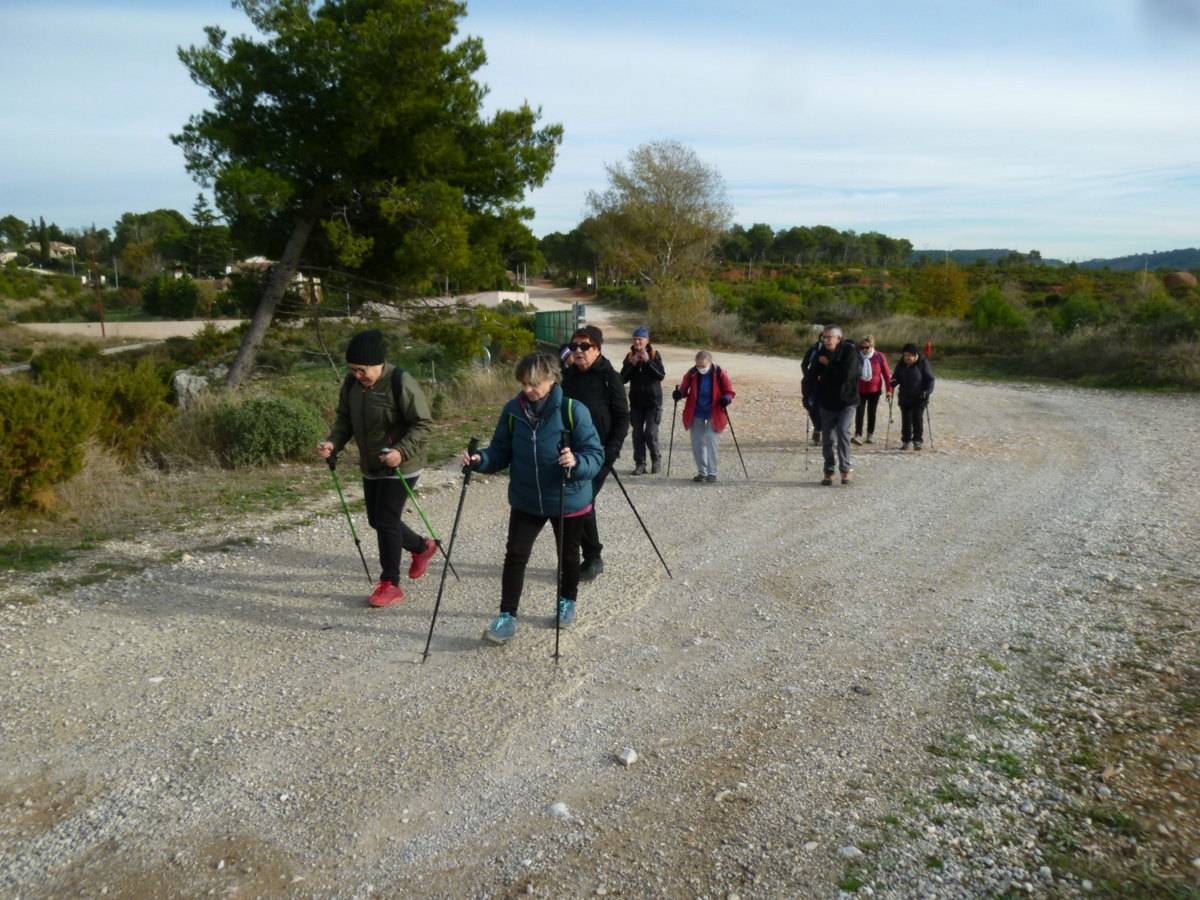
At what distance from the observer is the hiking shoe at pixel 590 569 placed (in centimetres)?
705

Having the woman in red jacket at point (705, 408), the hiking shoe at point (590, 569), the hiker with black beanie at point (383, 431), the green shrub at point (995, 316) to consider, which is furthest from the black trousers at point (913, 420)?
the green shrub at point (995, 316)

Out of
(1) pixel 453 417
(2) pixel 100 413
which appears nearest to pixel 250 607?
(2) pixel 100 413

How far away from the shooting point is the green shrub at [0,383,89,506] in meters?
8.33

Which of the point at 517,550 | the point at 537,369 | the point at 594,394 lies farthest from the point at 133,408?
the point at 537,369

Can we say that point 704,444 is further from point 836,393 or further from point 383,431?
point 383,431

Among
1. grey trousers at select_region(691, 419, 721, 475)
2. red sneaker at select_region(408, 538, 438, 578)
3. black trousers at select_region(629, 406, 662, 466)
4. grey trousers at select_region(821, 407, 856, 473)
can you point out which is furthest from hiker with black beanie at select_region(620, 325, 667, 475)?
red sneaker at select_region(408, 538, 438, 578)

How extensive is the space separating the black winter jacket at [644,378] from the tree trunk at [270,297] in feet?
32.3

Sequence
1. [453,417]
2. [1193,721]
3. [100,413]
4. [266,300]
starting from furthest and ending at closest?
[266,300] → [453,417] → [100,413] → [1193,721]

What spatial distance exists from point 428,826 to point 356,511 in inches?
228

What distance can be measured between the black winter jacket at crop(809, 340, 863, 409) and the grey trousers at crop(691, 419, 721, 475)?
1357 millimetres

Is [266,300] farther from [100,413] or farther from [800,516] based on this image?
[800,516]

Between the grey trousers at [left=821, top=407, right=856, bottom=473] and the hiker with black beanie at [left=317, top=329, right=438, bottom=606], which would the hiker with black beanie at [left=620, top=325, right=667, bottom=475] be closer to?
the grey trousers at [left=821, top=407, right=856, bottom=473]

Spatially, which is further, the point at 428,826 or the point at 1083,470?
the point at 1083,470

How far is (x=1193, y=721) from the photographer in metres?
4.70
